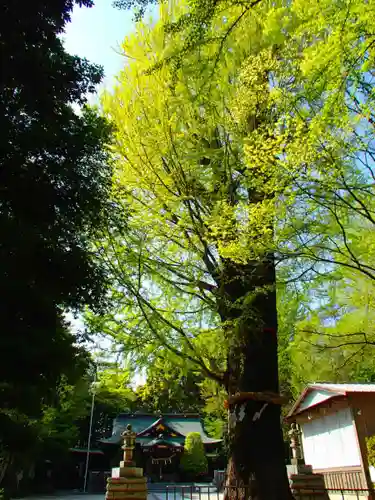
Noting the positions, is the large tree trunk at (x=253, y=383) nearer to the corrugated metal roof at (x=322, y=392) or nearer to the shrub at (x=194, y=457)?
the corrugated metal roof at (x=322, y=392)

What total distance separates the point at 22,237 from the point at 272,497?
4377 millimetres

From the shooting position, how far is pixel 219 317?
21.0 feet

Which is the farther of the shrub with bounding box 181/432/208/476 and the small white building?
the shrub with bounding box 181/432/208/476

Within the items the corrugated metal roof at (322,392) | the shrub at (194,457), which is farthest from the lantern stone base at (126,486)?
the shrub at (194,457)

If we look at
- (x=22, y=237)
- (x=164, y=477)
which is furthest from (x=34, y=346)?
(x=164, y=477)

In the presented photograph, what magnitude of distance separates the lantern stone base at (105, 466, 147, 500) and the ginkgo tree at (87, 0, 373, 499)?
5.46 ft

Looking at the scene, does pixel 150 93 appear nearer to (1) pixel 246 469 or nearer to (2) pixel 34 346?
(2) pixel 34 346

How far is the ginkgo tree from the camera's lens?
16.3 ft

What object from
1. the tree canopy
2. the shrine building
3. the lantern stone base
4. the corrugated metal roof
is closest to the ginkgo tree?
the tree canopy

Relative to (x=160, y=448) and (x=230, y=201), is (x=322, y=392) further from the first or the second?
(x=160, y=448)

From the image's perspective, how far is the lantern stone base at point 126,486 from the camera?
592 centimetres

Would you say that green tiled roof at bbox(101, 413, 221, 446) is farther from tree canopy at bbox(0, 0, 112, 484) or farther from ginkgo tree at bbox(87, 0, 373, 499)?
tree canopy at bbox(0, 0, 112, 484)

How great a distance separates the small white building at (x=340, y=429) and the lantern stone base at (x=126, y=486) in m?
6.87

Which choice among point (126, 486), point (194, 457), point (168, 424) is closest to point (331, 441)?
point (126, 486)
